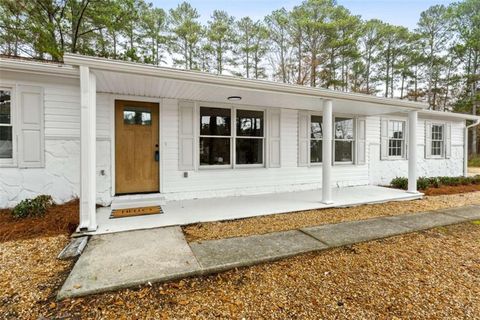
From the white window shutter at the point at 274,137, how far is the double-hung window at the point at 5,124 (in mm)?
5208

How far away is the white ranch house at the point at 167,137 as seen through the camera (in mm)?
4008

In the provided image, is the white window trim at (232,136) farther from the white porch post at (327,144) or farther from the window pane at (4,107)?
the window pane at (4,107)

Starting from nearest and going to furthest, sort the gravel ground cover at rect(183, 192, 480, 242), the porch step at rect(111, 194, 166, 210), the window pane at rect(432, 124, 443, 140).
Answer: the gravel ground cover at rect(183, 192, 480, 242) → the porch step at rect(111, 194, 166, 210) → the window pane at rect(432, 124, 443, 140)

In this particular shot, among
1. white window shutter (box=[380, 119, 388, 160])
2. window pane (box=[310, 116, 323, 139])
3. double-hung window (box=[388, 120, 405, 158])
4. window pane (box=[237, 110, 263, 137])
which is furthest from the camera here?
double-hung window (box=[388, 120, 405, 158])

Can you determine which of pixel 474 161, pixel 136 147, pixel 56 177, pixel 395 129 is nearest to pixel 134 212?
pixel 136 147

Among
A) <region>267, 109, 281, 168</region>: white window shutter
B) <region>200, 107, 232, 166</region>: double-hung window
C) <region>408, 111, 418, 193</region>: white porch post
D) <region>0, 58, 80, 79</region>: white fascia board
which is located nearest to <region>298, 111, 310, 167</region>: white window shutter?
<region>267, 109, 281, 168</region>: white window shutter

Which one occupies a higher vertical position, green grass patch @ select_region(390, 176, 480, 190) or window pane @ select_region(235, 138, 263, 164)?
window pane @ select_region(235, 138, 263, 164)

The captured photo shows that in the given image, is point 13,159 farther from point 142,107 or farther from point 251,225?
point 251,225

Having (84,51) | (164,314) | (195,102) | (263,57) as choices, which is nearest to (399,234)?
(164,314)

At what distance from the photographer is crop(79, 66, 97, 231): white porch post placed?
3.34 meters

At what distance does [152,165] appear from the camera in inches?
207

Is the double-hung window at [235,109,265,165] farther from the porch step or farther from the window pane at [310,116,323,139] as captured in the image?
the porch step

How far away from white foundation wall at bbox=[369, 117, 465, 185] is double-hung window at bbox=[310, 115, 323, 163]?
2.00 meters

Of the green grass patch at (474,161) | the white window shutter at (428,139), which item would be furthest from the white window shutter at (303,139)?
the green grass patch at (474,161)
